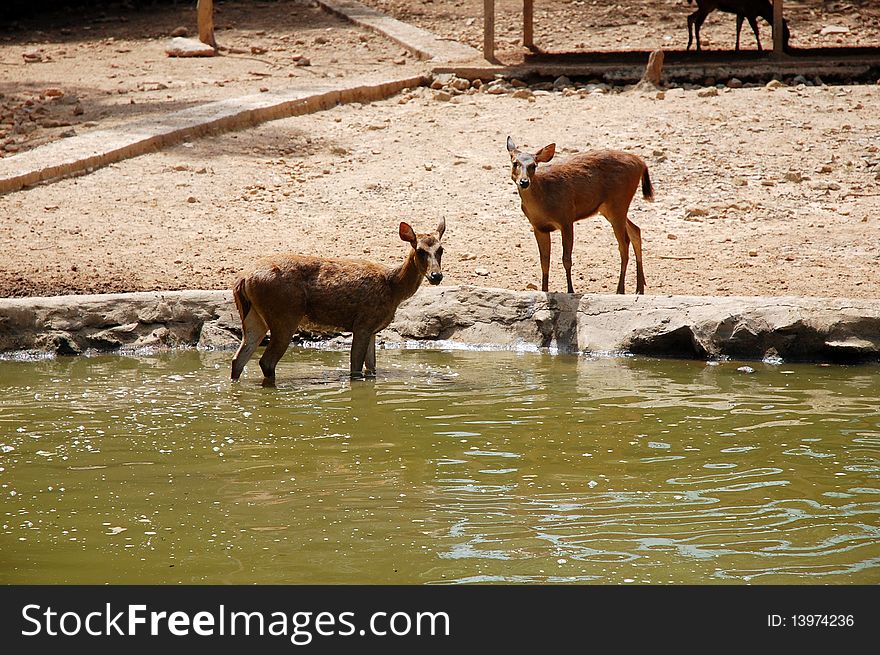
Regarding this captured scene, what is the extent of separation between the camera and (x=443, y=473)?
707cm

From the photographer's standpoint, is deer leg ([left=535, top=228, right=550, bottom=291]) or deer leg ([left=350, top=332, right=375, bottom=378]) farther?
deer leg ([left=535, top=228, right=550, bottom=291])

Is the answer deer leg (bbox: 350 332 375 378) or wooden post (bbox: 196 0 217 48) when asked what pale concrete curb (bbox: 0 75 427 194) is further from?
deer leg (bbox: 350 332 375 378)

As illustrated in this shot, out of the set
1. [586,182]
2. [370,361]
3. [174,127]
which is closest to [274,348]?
[370,361]

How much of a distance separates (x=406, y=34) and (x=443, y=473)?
61.4 feet

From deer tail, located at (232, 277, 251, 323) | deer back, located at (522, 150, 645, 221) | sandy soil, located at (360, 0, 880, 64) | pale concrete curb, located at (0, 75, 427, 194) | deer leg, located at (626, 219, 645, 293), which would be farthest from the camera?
sandy soil, located at (360, 0, 880, 64)

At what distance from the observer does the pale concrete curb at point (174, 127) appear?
1540cm

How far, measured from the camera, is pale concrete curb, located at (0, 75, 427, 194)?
50.5ft

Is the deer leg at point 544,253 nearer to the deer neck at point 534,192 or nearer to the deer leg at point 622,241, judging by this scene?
the deer neck at point 534,192

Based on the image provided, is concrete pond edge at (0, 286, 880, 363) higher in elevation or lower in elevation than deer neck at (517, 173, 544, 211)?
lower

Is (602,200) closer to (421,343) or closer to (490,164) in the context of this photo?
(421,343)

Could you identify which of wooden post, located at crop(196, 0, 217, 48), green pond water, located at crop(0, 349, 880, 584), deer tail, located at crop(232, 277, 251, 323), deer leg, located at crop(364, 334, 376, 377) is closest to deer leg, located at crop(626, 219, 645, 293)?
green pond water, located at crop(0, 349, 880, 584)

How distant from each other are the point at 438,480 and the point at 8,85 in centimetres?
1613

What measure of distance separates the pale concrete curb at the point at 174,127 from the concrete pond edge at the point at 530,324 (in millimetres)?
4575

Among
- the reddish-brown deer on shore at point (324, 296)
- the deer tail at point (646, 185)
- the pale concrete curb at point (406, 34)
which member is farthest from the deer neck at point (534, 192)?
the pale concrete curb at point (406, 34)
